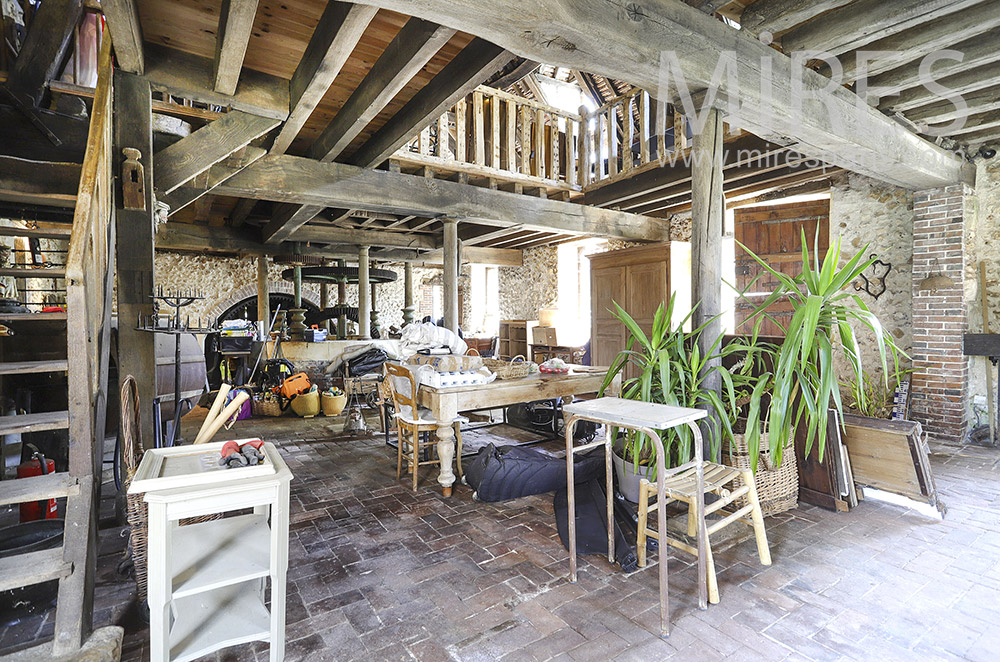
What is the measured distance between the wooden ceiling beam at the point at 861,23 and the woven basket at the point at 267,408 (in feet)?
21.2

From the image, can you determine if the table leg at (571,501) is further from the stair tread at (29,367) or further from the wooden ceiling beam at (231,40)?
the wooden ceiling beam at (231,40)

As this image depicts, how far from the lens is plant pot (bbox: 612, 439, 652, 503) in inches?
114

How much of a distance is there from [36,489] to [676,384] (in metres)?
3.01

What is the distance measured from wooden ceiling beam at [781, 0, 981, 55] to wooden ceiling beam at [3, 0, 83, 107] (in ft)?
15.0

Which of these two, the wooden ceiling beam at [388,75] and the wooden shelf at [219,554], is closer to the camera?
the wooden shelf at [219,554]

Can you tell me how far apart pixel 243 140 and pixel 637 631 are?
12.5 ft

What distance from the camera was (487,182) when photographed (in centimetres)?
596

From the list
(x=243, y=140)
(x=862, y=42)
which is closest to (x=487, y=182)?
(x=243, y=140)

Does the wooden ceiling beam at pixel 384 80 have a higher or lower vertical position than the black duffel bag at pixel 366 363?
higher

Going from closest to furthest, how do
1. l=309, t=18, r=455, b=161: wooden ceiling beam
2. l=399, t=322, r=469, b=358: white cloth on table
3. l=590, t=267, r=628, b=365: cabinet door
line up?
l=309, t=18, r=455, b=161: wooden ceiling beam < l=399, t=322, r=469, b=358: white cloth on table < l=590, t=267, r=628, b=365: cabinet door

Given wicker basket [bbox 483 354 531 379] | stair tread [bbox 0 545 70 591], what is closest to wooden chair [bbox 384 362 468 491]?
wicker basket [bbox 483 354 531 379]

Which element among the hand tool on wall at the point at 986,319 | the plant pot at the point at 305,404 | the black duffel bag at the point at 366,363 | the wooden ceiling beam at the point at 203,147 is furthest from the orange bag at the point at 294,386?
the hand tool on wall at the point at 986,319

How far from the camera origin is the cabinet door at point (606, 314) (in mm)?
7297

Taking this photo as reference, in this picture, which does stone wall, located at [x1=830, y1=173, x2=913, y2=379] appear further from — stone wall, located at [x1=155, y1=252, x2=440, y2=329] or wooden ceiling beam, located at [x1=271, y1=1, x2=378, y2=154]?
stone wall, located at [x1=155, y1=252, x2=440, y2=329]
